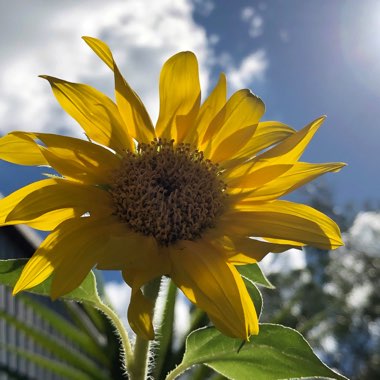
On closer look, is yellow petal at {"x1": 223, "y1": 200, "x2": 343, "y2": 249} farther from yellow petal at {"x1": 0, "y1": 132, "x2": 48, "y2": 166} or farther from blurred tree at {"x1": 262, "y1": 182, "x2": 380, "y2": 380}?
blurred tree at {"x1": 262, "y1": 182, "x2": 380, "y2": 380}

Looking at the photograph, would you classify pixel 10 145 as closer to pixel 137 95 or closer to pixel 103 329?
pixel 137 95

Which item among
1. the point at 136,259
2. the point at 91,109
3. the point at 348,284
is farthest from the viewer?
the point at 348,284

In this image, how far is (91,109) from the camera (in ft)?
1.56

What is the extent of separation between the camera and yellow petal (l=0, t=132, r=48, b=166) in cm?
45

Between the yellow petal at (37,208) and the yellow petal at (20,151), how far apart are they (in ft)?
0.11

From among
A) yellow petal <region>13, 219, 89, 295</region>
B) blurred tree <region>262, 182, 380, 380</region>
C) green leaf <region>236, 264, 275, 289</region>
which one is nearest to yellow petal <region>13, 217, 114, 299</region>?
yellow petal <region>13, 219, 89, 295</region>

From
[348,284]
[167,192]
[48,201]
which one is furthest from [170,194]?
[348,284]

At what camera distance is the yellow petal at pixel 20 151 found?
447mm

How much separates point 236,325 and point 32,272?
125 millimetres

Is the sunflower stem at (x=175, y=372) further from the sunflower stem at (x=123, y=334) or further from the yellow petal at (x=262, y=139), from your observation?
the yellow petal at (x=262, y=139)

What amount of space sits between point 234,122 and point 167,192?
0.24 ft

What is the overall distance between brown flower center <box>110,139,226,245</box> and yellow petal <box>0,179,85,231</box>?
42mm

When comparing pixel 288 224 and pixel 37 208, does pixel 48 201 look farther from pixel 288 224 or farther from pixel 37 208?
pixel 288 224

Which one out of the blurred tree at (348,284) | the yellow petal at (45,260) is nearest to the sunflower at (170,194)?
the yellow petal at (45,260)
